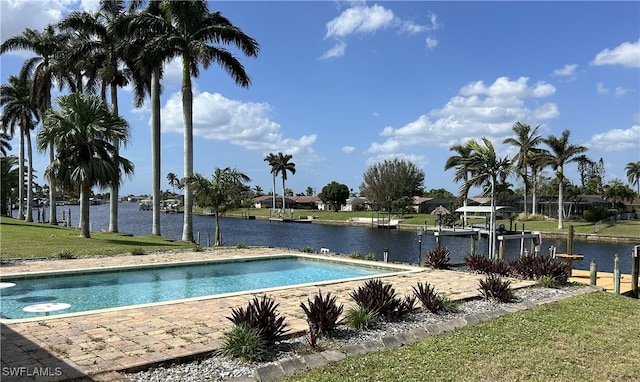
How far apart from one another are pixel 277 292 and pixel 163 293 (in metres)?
3.35

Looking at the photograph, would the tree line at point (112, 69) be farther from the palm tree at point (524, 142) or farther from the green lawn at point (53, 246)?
the palm tree at point (524, 142)

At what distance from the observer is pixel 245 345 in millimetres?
6375

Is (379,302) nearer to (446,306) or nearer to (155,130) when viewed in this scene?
(446,306)

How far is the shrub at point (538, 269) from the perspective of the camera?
→ 1322 centimetres

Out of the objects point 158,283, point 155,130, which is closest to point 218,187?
point 155,130

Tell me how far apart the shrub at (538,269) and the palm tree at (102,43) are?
74.0ft

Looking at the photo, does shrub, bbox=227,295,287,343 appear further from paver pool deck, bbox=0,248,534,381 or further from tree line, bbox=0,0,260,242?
tree line, bbox=0,0,260,242

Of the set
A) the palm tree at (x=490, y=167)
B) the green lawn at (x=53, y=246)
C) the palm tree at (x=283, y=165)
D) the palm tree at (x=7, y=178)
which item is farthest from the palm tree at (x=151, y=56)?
the palm tree at (x=283, y=165)

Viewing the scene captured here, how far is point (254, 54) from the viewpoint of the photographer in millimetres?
26109

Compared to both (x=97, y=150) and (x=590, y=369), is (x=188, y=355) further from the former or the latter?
(x=97, y=150)

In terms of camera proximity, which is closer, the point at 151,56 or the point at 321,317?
the point at 321,317

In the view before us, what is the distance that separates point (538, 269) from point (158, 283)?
10980 millimetres

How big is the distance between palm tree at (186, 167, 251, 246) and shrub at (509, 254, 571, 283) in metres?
15.8

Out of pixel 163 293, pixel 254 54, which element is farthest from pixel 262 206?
pixel 163 293
